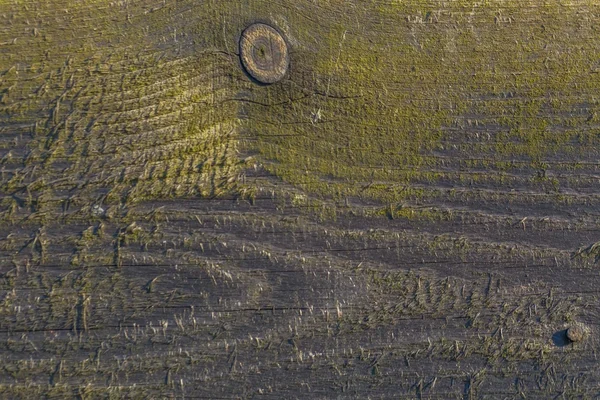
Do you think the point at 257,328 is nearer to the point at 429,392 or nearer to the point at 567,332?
the point at 429,392

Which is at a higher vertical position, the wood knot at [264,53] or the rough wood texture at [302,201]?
the wood knot at [264,53]

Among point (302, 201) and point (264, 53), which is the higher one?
point (264, 53)

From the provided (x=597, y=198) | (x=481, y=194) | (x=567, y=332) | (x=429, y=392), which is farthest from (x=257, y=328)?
(x=597, y=198)

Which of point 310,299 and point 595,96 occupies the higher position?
point 595,96
